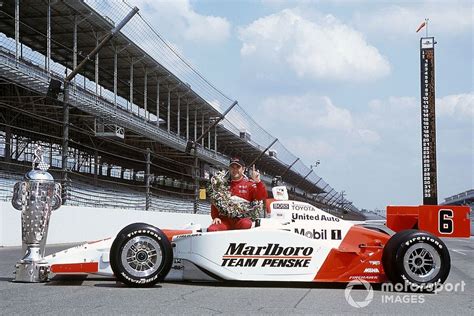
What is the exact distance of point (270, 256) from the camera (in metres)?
6.38

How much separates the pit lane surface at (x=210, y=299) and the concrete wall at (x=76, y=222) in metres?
7.87

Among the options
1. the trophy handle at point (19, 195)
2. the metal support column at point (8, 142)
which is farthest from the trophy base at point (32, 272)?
the metal support column at point (8, 142)

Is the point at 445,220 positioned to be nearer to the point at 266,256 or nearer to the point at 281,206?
the point at 281,206

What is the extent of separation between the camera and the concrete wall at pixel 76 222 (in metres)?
14.3

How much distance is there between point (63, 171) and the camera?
15.8 metres

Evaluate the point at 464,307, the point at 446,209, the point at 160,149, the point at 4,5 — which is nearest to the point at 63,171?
the point at 4,5

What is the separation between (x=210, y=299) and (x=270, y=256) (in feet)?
3.56

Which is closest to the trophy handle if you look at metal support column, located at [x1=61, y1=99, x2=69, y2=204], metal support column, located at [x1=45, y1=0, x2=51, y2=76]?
metal support column, located at [x1=61, y1=99, x2=69, y2=204]

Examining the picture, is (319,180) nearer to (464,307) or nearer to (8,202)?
(8,202)

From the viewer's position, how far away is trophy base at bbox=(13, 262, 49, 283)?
6.48m

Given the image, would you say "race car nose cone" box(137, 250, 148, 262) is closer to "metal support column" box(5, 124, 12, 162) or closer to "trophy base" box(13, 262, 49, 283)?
"trophy base" box(13, 262, 49, 283)

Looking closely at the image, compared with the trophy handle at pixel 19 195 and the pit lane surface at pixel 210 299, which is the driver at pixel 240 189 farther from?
the trophy handle at pixel 19 195

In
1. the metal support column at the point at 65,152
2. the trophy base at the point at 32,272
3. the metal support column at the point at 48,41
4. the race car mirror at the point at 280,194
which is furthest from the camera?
the metal support column at the point at 48,41

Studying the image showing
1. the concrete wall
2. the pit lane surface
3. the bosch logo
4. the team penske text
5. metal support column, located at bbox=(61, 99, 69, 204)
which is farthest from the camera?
metal support column, located at bbox=(61, 99, 69, 204)
